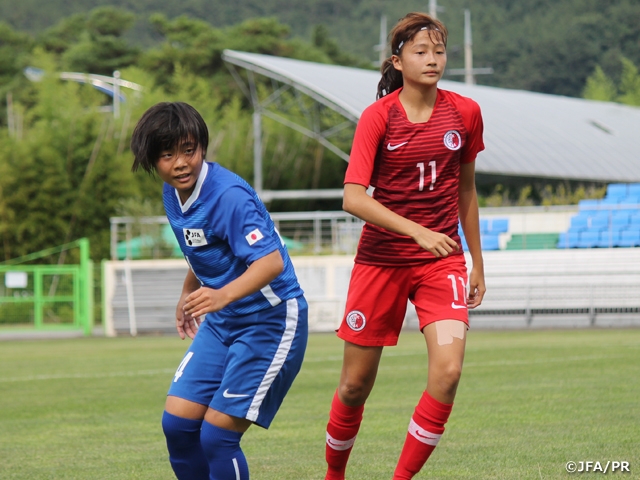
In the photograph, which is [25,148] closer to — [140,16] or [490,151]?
[490,151]

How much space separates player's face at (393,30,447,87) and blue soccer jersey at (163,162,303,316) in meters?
1.15

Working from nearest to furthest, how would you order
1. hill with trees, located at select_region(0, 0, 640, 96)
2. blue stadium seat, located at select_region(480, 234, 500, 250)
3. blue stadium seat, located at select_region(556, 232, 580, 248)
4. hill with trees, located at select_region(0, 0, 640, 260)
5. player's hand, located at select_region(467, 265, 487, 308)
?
player's hand, located at select_region(467, 265, 487, 308) → blue stadium seat, located at select_region(556, 232, 580, 248) → blue stadium seat, located at select_region(480, 234, 500, 250) → hill with trees, located at select_region(0, 0, 640, 260) → hill with trees, located at select_region(0, 0, 640, 96)

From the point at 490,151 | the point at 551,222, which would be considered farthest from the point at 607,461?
the point at 490,151

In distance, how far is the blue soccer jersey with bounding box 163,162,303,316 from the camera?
424cm

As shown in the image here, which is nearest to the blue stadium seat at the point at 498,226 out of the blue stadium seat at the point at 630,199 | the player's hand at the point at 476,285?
the blue stadium seat at the point at 630,199

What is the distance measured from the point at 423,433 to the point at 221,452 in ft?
3.47

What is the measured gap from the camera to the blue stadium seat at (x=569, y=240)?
2582cm

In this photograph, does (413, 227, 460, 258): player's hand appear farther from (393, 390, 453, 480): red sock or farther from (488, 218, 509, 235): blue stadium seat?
(488, 218, 509, 235): blue stadium seat

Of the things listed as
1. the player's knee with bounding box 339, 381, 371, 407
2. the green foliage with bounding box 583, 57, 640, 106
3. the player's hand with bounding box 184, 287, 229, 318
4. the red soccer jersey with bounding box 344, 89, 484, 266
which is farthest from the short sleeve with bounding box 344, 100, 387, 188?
the green foliage with bounding box 583, 57, 640, 106

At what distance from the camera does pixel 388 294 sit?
519cm

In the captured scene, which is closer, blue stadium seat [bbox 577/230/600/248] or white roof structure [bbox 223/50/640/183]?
blue stadium seat [bbox 577/230/600/248]

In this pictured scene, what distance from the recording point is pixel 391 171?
511 cm

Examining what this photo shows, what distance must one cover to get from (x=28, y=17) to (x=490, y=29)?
6643 cm

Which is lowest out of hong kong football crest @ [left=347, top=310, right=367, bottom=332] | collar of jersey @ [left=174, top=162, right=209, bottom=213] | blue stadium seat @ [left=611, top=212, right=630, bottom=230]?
blue stadium seat @ [left=611, top=212, right=630, bottom=230]
